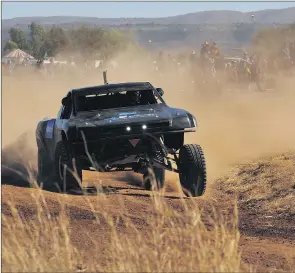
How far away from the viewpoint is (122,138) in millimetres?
11477

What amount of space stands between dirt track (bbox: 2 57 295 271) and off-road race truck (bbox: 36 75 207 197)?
0.45 metres

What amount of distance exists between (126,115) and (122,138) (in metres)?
0.53

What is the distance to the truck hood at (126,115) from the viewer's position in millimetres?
11641

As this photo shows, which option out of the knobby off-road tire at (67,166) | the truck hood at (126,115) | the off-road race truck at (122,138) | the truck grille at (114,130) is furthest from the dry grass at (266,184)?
the knobby off-road tire at (67,166)

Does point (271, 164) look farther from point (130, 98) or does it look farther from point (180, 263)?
point (180, 263)

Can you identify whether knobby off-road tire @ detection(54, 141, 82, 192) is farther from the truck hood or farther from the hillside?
the hillside

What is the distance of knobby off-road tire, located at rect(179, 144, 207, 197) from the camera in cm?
1185

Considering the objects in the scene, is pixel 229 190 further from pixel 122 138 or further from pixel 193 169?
pixel 122 138

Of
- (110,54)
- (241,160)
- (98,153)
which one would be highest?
(98,153)

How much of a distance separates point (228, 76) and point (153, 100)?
2527 cm

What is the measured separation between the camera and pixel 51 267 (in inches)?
251

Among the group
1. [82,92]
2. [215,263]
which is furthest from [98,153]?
[215,263]

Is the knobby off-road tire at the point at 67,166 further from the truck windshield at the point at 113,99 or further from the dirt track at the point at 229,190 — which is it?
the truck windshield at the point at 113,99

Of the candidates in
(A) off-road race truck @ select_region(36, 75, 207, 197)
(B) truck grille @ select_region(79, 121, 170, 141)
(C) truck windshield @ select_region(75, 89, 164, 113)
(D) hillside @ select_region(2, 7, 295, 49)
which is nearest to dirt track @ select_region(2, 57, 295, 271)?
(A) off-road race truck @ select_region(36, 75, 207, 197)
